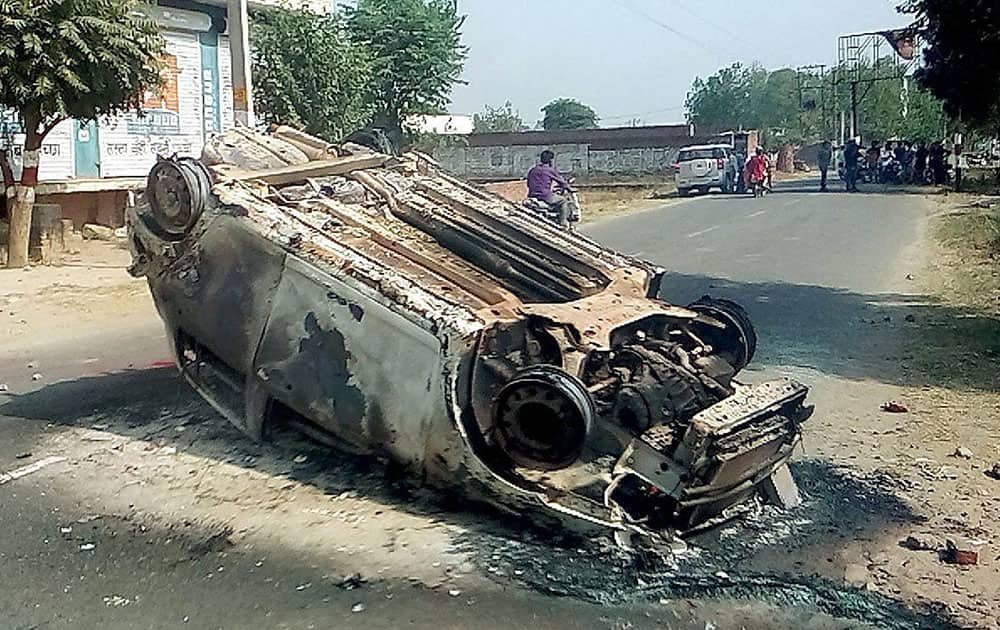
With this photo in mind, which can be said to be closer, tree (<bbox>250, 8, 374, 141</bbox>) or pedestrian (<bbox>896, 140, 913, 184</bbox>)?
tree (<bbox>250, 8, 374, 141</bbox>)

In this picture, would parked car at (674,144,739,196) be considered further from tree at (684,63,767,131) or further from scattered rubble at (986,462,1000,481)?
tree at (684,63,767,131)

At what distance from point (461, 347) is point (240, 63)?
36.1 ft

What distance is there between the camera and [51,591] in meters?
4.53

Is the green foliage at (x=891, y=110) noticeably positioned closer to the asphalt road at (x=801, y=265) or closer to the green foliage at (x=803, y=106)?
the green foliage at (x=803, y=106)

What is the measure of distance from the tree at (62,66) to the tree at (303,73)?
7609 mm

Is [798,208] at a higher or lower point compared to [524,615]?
higher

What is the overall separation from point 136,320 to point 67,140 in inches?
361

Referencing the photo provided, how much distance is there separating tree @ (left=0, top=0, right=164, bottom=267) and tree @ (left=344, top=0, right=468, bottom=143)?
41.6 ft

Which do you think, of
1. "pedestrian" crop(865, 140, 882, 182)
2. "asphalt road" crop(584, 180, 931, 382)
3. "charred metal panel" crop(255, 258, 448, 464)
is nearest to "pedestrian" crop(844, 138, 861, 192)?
"pedestrian" crop(865, 140, 882, 182)

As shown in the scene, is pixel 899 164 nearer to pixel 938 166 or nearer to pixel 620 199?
pixel 938 166

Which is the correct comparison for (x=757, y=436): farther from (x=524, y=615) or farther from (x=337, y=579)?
(x=337, y=579)

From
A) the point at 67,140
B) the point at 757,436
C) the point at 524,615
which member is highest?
the point at 67,140

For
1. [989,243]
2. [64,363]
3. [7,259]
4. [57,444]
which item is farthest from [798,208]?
[57,444]

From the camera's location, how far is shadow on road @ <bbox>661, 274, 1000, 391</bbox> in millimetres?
8695
